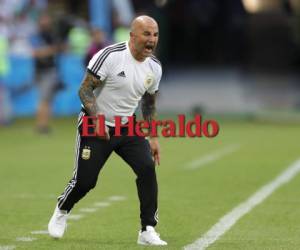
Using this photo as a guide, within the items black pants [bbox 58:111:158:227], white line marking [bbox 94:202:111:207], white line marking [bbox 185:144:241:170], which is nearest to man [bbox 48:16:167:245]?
black pants [bbox 58:111:158:227]

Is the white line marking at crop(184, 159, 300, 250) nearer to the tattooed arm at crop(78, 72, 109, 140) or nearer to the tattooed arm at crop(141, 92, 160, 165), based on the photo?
the tattooed arm at crop(141, 92, 160, 165)

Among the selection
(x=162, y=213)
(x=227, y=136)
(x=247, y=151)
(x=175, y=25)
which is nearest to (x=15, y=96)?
(x=227, y=136)

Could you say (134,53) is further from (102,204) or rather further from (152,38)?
(102,204)

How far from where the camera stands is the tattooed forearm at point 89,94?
339 inches

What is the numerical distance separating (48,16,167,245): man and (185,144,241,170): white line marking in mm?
6679

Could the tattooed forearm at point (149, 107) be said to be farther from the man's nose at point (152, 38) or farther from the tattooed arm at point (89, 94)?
→ the man's nose at point (152, 38)

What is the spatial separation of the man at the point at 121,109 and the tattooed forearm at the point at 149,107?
0.16 m

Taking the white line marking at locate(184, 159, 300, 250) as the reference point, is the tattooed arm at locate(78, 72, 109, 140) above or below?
above

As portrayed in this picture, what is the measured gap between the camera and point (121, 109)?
880 centimetres

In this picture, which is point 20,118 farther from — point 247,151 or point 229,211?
point 229,211

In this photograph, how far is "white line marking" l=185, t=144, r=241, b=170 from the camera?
15.9m

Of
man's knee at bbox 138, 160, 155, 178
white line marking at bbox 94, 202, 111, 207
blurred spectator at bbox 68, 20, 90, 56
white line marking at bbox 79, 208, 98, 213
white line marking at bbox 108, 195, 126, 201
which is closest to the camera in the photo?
man's knee at bbox 138, 160, 155, 178

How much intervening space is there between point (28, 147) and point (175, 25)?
17.5 m

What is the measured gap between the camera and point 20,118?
86.4 ft
